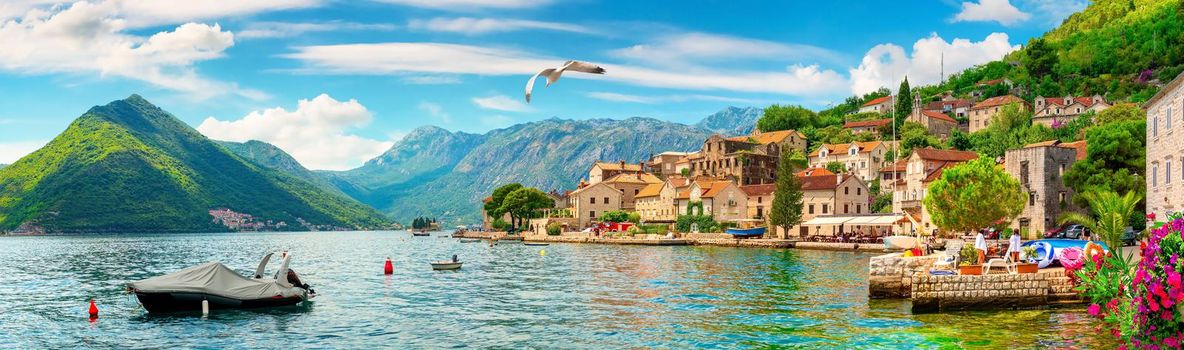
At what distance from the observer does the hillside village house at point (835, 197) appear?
329 ft

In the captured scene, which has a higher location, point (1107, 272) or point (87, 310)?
point (1107, 272)

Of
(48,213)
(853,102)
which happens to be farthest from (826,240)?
(48,213)

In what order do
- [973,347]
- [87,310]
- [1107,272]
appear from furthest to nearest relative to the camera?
[87,310]
[973,347]
[1107,272]

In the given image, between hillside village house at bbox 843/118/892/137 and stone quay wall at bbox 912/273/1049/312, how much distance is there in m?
123

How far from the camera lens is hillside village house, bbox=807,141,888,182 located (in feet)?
407

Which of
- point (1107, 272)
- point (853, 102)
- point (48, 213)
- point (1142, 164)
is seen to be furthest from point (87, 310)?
point (48, 213)

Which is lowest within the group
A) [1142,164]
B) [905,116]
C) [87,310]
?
[87,310]

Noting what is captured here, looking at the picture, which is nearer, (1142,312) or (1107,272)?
(1142,312)

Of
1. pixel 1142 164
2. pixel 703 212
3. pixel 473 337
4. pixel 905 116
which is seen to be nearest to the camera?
pixel 473 337

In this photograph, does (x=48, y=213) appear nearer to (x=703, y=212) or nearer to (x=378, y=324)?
(x=703, y=212)

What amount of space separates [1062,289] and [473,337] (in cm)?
1815

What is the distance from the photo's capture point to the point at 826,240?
8419cm

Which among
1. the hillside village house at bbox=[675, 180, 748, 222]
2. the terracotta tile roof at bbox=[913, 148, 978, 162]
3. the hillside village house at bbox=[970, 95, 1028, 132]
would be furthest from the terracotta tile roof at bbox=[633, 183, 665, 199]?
the hillside village house at bbox=[970, 95, 1028, 132]

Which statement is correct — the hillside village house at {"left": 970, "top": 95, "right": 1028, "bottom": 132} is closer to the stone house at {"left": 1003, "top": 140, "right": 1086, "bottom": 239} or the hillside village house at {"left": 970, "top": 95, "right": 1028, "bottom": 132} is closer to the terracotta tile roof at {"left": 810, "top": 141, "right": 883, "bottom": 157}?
the terracotta tile roof at {"left": 810, "top": 141, "right": 883, "bottom": 157}
